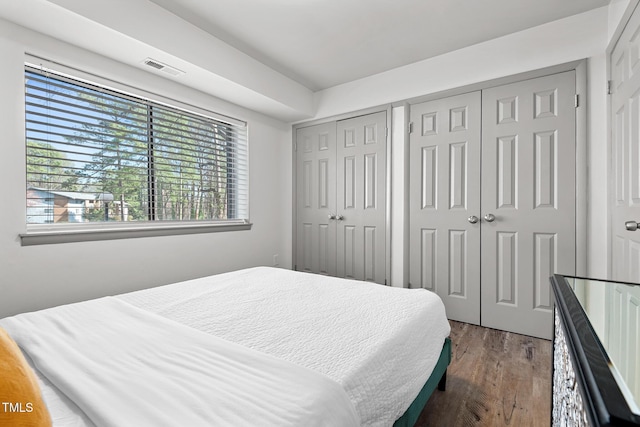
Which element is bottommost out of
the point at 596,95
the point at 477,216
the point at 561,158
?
the point at 477,216

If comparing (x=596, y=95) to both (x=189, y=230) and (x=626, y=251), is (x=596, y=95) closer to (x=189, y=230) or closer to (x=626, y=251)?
(x=626, y=251)

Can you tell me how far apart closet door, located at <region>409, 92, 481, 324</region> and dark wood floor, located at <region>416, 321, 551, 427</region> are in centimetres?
47

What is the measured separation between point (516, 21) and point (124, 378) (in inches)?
129

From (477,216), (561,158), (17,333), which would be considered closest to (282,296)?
(17,333)

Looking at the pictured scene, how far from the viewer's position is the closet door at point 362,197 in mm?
3295

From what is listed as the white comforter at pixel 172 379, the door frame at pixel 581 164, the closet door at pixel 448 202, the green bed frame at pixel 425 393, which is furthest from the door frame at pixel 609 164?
the white comforter at pixel 172 379

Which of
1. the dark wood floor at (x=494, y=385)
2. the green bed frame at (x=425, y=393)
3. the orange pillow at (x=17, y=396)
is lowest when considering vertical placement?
the dark wood floor at (x=494, y=385)

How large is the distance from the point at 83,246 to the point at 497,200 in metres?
3.33

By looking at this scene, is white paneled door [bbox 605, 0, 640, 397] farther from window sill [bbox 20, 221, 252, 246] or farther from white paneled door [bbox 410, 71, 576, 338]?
window sill [bbox 20, 221, 252, 246]

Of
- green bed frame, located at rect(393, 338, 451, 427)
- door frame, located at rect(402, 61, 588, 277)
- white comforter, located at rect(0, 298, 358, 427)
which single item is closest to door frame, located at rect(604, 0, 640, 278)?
door frame, located at rect(402, 61, 588, 277)

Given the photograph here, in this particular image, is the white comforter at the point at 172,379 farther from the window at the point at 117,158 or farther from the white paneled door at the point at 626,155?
the white paneled door at the point at 626,155

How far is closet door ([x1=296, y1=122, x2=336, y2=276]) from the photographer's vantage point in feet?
12.1

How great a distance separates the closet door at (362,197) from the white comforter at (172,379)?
2472 millimetres

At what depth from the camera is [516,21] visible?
2391 mm
